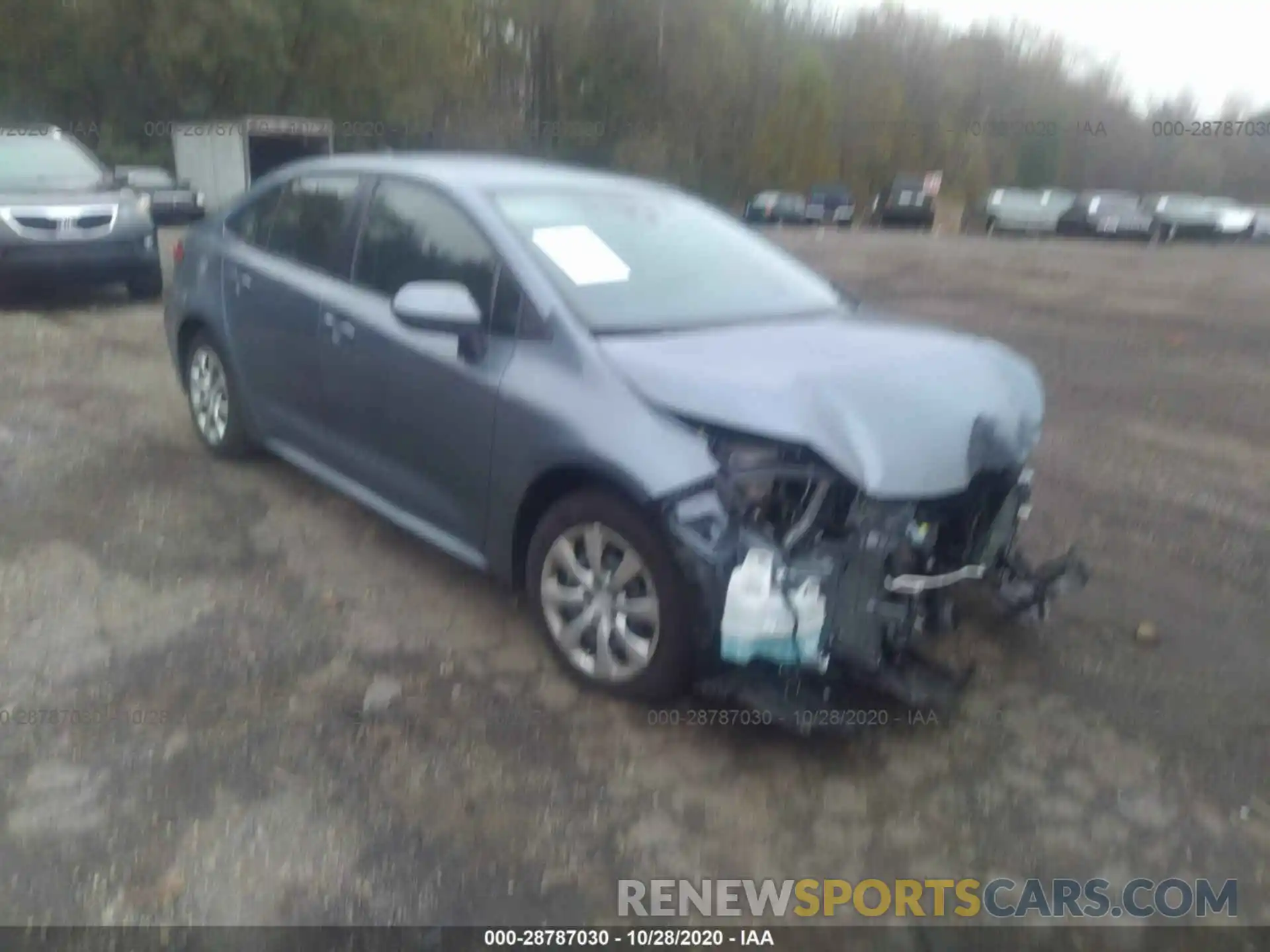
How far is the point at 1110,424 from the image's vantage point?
7012 millimetres

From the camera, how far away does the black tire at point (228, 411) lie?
16.9 feet

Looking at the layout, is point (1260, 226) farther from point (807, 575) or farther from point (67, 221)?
point (807, 575)

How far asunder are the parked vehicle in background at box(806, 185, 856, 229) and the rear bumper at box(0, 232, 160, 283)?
29008 millimetres

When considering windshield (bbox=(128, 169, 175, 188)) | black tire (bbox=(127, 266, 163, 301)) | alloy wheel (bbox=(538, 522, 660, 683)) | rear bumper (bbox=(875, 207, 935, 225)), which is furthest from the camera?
rear bumper (bbox=(875, 207, 935, 225))

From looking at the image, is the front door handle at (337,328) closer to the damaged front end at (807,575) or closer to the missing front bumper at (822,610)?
the damaged front end at (807,575)

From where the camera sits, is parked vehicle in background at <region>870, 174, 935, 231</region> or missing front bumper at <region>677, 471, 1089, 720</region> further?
parked vehicle in background at <region>870, 174, 935, 231</region>

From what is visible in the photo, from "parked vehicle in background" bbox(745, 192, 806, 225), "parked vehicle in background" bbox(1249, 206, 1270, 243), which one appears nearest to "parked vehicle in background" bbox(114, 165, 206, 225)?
"parked vehicle in background" bbox(745, 192, 806, 225)

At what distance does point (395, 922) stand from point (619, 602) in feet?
3.82

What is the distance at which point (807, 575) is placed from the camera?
303 cm

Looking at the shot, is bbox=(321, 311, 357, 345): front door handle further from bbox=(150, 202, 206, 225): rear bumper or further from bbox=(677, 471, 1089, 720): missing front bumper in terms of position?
bbox=(150, 202, 206, 225): rear bumper

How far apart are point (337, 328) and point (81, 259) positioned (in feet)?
21.5

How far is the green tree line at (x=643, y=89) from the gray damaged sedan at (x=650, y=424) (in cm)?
2475

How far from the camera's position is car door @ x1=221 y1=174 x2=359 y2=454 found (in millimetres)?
4500

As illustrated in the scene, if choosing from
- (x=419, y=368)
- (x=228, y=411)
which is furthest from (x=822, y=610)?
(x=228, y=411)
